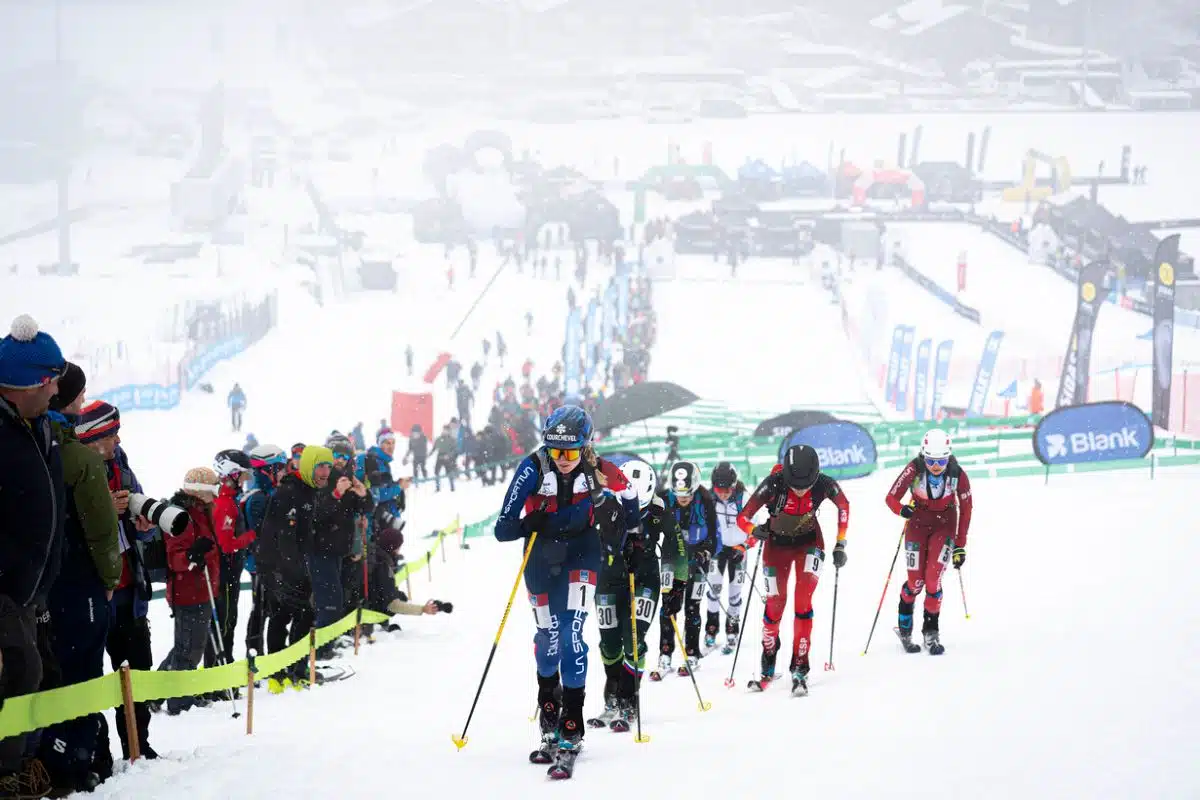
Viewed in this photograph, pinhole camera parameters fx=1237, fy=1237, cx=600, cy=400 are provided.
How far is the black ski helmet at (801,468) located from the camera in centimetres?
774

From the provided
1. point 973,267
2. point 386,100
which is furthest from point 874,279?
point 386,100

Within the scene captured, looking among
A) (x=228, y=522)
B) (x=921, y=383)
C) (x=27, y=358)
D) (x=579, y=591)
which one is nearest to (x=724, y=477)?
(x=228, y=522)

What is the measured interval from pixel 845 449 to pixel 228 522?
14.4 metres

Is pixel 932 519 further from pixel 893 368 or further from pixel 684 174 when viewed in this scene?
pixel 684 174

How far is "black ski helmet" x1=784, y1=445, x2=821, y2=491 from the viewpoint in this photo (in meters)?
7.74

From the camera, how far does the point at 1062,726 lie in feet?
19.8

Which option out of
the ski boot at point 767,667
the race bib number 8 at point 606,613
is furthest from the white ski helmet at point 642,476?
the ski boot at point 767,667

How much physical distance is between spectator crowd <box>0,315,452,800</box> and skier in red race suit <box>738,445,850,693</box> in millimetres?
2849

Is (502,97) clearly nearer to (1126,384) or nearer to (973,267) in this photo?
(973,267)

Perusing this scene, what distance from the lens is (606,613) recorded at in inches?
271

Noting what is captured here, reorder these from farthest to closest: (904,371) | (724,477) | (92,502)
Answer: (904,371) < (724,477) < (92,502)

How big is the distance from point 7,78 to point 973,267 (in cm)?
8495

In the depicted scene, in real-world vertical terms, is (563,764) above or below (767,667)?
above

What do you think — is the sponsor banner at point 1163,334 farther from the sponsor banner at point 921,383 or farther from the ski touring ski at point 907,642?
the ski touring ski at point 907,642
